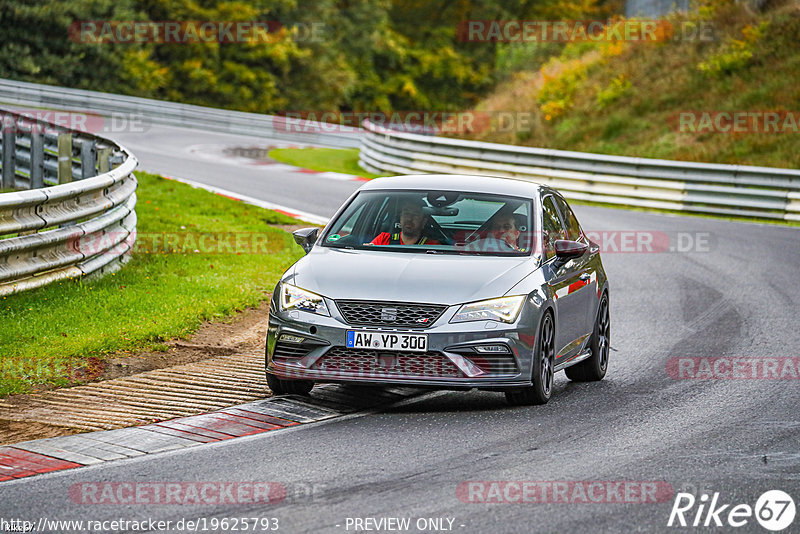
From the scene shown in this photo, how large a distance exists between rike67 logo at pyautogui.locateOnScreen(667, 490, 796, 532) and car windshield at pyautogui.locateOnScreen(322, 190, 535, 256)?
325 cm

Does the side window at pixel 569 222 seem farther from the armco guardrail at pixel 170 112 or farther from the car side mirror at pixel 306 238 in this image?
the armco guardrail at pixel 170 112

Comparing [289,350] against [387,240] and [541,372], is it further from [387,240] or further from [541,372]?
[541,372]

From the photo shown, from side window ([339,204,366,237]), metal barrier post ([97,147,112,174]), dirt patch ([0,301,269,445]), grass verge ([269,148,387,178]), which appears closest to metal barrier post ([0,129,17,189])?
metal barrier post ([97,147,112,174])

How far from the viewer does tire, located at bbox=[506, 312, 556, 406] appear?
28.1 feet

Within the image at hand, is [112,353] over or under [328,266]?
under

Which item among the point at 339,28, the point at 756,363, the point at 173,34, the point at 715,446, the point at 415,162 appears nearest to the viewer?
the point at 715,446

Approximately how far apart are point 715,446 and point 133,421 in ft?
12.2

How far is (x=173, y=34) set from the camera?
52.7 m

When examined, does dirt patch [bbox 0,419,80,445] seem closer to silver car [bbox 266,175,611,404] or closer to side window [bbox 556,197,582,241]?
silver car [bbox 266,175,611,404]

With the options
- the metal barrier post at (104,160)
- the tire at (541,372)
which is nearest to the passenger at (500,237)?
the tire at (541,372)

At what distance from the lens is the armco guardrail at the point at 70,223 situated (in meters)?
10.8

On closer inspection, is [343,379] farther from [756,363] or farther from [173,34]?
[173,34]

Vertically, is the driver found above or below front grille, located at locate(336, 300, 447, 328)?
above

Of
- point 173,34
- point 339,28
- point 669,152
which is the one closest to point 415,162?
point 669,152
